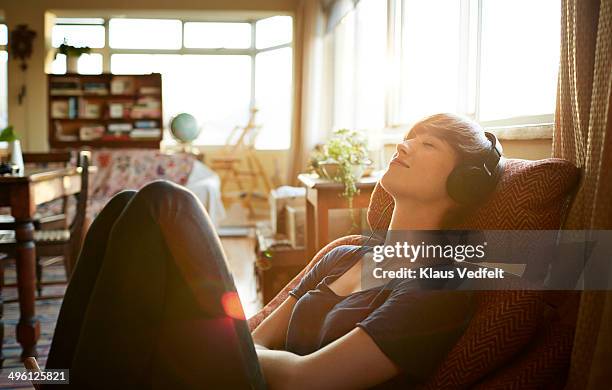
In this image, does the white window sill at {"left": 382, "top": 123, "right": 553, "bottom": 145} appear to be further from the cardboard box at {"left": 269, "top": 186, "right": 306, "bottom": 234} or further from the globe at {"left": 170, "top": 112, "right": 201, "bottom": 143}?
the globe at {"left": 170, "top": 112, "right": 201, "bottom": 143}

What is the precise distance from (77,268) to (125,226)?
0.76 ft

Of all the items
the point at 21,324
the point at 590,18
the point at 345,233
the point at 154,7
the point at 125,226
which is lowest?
the point at 21,324

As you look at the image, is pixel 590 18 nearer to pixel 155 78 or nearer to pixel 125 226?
pixel 125 226

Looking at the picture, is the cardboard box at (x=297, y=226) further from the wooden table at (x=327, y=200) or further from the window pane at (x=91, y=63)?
the window pane at (x=91, y=63)

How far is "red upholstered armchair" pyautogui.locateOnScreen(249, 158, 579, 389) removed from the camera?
1129mm

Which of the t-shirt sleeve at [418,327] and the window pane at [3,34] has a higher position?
the window pane at [3,34]

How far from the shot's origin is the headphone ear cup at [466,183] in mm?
1290

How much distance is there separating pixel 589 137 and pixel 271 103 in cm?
781

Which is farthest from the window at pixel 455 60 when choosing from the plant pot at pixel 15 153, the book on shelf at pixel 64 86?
the book on shelf at pixel 64 86

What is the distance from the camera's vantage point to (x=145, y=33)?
866 cm

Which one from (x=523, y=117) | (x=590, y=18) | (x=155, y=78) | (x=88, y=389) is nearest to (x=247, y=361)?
(x=88, y=389)

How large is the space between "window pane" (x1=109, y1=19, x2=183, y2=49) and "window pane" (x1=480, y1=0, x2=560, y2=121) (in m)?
6.46

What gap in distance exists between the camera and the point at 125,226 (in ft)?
3.56

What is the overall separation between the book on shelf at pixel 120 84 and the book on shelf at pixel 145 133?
0.47m
